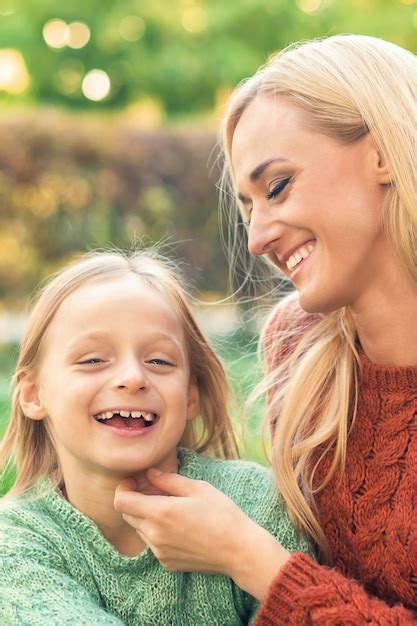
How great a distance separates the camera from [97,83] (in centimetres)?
1841

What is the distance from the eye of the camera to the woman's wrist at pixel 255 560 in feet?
8.11

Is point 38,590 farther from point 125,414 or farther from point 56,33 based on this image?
point 56,33

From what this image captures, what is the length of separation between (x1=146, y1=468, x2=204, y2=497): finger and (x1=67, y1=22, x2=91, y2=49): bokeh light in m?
16.6

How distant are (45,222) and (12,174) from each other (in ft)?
1.79

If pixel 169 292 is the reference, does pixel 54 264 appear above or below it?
below

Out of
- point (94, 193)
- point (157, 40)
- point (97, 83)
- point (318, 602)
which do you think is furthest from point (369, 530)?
point (97, 83)

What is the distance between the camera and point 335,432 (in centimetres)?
281

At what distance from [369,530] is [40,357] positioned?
3.29ft

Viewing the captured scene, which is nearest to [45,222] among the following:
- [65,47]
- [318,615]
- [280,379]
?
[280,379]

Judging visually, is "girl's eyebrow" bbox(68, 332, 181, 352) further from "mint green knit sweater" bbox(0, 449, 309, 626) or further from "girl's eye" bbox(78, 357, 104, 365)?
→ "mint green knit sweater" bbox(0, 449, 309, 626)

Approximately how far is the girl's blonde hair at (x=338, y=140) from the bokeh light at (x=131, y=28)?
15.5 meters

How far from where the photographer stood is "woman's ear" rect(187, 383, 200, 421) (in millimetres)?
2956

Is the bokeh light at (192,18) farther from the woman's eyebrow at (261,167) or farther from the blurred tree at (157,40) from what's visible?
the woman's eyebrow at (261,167)

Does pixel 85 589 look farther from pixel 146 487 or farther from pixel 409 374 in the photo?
pixel 409 374
